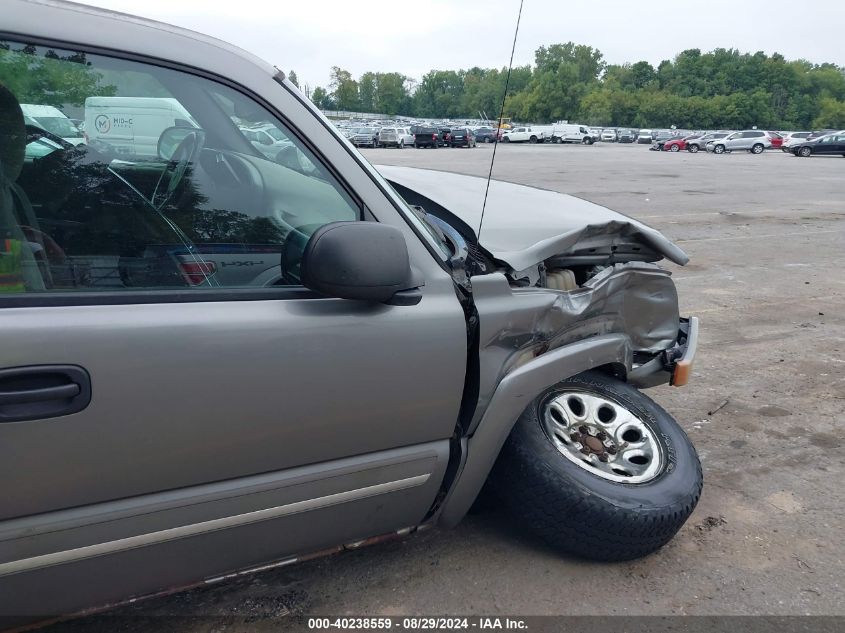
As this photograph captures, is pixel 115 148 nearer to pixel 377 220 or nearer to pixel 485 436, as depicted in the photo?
pixel 377 220

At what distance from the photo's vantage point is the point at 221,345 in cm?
186

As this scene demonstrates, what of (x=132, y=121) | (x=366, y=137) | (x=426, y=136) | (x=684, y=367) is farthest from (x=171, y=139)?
(x=366, y=137)

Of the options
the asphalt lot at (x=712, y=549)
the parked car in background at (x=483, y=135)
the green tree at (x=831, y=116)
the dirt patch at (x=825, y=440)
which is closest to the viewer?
the asphalt lot at (x=712, y=549)

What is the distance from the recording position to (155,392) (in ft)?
5.84

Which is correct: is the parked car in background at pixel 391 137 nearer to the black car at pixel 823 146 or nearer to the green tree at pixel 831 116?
the black car at pixel 823 146

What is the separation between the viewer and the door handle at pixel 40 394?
1.61 metres

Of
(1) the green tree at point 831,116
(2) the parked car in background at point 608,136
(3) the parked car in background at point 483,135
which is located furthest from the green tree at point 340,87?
(1) the green tree at point 831,116

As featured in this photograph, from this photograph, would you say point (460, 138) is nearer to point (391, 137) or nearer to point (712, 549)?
point (391, 137)

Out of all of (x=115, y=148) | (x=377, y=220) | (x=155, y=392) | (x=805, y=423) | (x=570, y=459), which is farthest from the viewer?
(x=805, y=423)

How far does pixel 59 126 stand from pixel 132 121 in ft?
0.63

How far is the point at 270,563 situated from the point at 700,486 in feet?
5.49

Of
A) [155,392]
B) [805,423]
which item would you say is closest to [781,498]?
[805,423]

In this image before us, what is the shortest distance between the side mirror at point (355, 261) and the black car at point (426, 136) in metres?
46.1

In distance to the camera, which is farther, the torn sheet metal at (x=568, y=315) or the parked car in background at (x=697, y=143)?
the parked car in background at (x=697, y=143)
